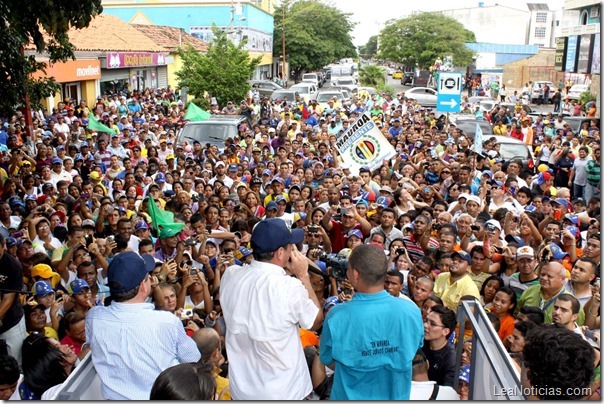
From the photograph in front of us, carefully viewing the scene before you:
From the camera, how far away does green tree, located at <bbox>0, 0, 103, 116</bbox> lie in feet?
24.5

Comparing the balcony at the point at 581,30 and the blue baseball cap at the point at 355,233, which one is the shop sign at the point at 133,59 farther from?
the balcony at the point at 581,30

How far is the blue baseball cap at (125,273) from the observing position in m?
3.44

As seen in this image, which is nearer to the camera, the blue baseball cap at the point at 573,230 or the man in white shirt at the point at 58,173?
the blue baseball cap at the point at 573,230

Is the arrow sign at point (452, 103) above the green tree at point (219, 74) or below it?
below

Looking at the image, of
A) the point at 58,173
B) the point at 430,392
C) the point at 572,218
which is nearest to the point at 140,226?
the point at 58,173

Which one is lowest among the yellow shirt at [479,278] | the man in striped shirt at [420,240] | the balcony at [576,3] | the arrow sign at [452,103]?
the yellow shirt at [479,278]

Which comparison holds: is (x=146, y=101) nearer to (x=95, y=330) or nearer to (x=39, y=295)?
(x=39, y=295)

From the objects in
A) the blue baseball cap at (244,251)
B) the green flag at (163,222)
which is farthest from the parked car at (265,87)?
the blue baseball cap at (244,251)

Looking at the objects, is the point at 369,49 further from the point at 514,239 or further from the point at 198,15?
the point at 514,239

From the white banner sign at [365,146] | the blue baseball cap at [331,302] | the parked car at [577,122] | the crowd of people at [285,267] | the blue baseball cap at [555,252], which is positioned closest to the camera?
the crowd of people at [285,267]

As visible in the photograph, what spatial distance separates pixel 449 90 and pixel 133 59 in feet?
54.9

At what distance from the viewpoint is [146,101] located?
25359 millimetres

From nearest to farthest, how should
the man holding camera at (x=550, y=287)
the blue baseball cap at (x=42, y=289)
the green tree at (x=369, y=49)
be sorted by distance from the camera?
the man holding camera at (x=550, y=287) → the blue baseball cap at (x=42, y=289) → the green tree at (x=369, y=49)

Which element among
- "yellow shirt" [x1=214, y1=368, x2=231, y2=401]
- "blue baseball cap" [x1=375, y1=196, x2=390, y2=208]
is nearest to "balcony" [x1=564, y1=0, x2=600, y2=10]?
"blue baseball cap" [x1=375, y1=196, x2=390, y2=208]
